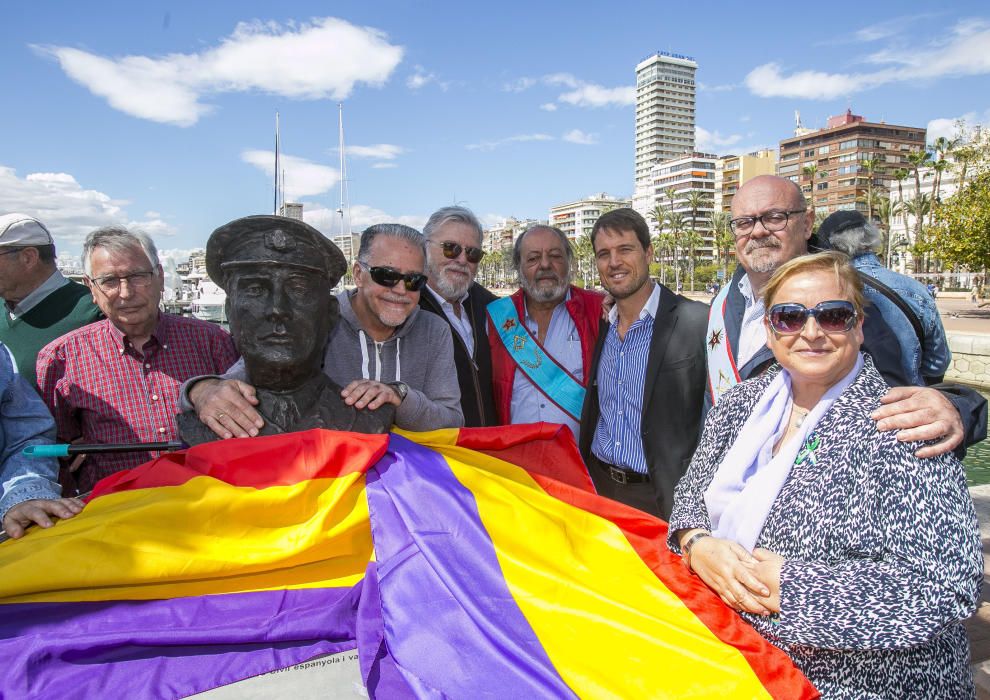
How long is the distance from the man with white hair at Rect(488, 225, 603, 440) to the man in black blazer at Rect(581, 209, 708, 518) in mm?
141

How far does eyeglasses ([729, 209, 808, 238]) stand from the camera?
2.78m

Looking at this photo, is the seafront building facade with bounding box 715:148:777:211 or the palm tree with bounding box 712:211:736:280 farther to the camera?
the seafront building facade with bounding box 715:148:777:211

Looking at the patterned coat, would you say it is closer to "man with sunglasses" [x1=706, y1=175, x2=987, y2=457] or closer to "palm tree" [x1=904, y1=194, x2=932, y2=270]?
"man with sunglasses" [x1=706, y1=175, x2=987, y2=457]

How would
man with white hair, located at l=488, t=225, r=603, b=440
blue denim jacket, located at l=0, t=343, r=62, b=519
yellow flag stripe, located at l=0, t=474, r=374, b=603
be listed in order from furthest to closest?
man with white hair, located at l=488, t=225, r=603, b=440
blue denim jacket, located at l=0, t=343, r=62, b=519
yellow flag stripe, located at l=0, t=474, r=374, b=603

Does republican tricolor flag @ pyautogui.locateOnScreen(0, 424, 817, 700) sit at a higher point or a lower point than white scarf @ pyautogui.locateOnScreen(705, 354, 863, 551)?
lower

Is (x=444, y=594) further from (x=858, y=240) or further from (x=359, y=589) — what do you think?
(x=858, y=240)

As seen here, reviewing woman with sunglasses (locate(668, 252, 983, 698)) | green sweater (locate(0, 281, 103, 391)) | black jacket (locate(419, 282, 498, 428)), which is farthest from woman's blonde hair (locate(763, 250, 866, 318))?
green sweater (locate(0, 281, 103, 391))

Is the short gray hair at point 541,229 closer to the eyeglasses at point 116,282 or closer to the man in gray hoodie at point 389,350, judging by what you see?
the man in gray hoodie at point 389,350

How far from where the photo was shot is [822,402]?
1.79 metres

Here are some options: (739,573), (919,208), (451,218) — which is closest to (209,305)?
(451,218)

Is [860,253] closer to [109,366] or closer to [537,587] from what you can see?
[537,587]

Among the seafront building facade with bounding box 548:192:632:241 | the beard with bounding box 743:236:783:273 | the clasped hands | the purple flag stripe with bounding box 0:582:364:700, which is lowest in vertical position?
the purple flag stripe with bounding box 0:582:364:700

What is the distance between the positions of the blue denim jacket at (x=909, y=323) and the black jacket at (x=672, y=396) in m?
0.85

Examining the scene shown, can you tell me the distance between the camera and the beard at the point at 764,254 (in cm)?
279
